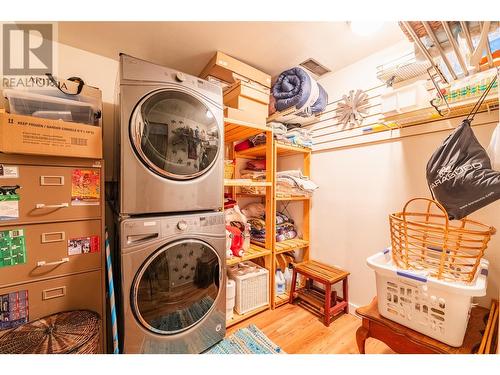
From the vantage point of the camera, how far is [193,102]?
124 cm

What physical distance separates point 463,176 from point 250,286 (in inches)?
61.1

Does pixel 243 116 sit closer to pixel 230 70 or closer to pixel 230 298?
pixel 230 70

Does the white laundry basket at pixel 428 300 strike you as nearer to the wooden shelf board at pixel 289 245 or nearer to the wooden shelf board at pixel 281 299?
the wooden shelf board at pixel 289 245

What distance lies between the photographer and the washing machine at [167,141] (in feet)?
3.48

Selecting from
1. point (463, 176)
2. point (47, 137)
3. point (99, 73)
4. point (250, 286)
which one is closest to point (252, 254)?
point (250, 286)

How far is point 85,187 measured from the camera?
1.16m

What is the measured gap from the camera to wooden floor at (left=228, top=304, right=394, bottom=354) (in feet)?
4.53

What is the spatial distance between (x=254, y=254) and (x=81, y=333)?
3.83 ft

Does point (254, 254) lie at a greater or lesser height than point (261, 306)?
greater

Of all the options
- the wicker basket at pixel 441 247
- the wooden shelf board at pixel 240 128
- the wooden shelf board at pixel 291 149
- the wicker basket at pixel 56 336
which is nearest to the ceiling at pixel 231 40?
the wooden shelf board at pixel 240 128

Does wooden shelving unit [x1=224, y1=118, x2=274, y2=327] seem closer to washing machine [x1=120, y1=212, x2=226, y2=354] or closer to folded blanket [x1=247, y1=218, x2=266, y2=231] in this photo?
folded blanket [x1=247, y1=218, x2=266, y2=231]

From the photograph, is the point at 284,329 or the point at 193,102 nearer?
the point at 193,102
